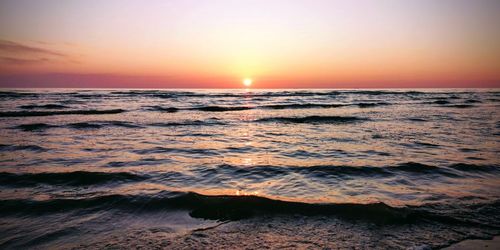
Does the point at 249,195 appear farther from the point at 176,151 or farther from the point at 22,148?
the point at 22,148

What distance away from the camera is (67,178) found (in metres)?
7.05

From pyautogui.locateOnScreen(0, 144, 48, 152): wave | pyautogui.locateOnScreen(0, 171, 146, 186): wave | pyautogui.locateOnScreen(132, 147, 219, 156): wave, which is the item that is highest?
pyautogui.locateOnScreen(132, 147, 219, 156): wave

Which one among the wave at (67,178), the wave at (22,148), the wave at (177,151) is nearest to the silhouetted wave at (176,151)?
the wave at (177,151)

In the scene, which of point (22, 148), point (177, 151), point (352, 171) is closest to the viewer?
point (352, 171)

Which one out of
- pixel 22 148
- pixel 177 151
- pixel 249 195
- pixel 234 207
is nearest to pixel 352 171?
pixel 249 195

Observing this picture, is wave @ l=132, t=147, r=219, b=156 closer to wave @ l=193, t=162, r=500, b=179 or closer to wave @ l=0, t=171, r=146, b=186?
wave @ l=193, t=162, r=500, b=179

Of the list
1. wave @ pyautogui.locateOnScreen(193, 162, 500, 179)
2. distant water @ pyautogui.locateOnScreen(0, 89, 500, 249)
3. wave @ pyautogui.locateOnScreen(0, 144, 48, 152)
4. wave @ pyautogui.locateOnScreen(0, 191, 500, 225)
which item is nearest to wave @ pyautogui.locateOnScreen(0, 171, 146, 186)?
distant water @ pyautogui.locateOnScreen(0, 89, 500, 249)

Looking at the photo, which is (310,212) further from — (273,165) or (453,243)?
(273,165)

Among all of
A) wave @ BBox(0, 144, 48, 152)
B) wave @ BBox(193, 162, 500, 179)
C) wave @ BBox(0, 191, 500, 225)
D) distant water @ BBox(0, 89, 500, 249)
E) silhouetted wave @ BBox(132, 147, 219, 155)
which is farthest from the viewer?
wave @ BBox(0, 144, 48, 152)

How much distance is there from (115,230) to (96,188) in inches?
93.5

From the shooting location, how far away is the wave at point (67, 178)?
6.79m

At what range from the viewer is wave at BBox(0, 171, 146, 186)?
6789 millimetres

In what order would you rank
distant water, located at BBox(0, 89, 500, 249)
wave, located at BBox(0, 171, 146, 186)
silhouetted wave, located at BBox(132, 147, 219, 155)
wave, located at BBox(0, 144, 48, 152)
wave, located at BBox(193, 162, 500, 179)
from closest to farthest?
1. distant water, located at BBox(0, 89, 500, 249)
2. wave, located at BBox(0, 171, 146, 186)
3. wave, located at BBox(193, 162, 500, 179)
4. silhouetted wave, located at BBox(132, 147, 219, 155)
5. wave, located at BBox(0, 144, 48, 152)

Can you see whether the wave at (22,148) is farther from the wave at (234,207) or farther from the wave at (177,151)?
the wave at (234,207)
